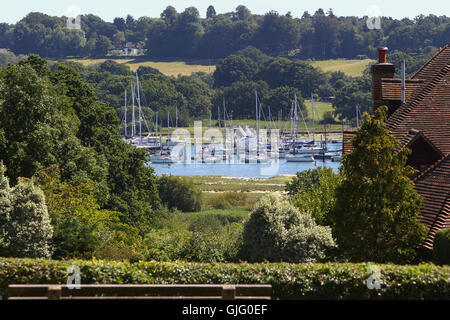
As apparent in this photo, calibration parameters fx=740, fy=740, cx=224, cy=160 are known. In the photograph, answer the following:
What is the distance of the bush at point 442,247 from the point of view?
18.9 m

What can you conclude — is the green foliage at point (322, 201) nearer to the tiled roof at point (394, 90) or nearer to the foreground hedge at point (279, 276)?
the tiled roof at point (394, 90)

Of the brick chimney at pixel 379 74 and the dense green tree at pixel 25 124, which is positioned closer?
the brick chimney at pixel 379 74

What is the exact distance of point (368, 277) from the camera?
664 inches

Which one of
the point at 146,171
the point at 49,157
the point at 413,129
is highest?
the point at 413,129

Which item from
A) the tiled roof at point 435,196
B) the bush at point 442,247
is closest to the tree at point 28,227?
the tiled roof at point 435,196

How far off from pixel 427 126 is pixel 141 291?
14.0 meters

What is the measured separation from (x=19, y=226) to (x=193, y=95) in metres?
177

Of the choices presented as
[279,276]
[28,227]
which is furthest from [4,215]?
[279,276]

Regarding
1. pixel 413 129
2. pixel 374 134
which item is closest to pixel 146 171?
pixel 413 129

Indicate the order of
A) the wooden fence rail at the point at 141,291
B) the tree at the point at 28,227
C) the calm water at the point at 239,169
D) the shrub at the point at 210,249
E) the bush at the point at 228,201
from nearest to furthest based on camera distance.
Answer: the wooden fence rail at the point at 141,291 < the tree at the point at 28,227 < the shrub at the point at 210,249 < the bush at the point at 228,201 < the calm water at the point at 239,169

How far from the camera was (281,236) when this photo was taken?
22.6m

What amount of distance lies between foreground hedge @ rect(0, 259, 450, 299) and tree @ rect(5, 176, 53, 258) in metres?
4.97

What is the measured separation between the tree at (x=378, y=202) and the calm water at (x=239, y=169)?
97079mm
